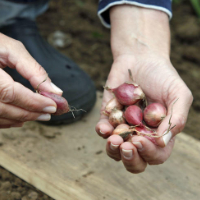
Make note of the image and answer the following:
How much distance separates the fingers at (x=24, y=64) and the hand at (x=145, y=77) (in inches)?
9.8

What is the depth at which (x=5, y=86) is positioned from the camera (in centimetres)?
86

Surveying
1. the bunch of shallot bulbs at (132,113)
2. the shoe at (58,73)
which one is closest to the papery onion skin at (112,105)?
the bunch of shallot bulbs at (132,113)

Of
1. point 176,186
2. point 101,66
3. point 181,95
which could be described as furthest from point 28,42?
point 176,186

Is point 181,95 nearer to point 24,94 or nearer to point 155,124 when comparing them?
point 155,124

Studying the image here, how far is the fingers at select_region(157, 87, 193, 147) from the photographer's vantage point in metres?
0.91

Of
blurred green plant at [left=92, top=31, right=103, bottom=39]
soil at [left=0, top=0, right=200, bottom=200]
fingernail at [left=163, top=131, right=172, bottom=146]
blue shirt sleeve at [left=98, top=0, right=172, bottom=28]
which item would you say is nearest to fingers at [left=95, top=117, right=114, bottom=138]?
fingernail at [left=163, top=131, right=172, bottom=146]

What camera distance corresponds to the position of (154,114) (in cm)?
104

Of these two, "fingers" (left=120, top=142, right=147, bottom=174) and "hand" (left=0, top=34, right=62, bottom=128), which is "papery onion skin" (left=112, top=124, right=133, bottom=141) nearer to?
"fingers" (left=120, top=142, right=147, bottom=174)

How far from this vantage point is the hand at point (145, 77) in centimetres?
92

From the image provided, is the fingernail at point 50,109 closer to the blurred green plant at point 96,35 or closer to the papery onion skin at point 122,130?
the papery onion skin at point 122,130

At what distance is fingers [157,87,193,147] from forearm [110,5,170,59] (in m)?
0.37

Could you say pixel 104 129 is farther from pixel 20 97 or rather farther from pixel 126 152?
pixel 20 97

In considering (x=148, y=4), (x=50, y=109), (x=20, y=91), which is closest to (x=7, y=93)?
(x=20, y=91)

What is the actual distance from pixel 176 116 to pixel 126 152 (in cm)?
21
